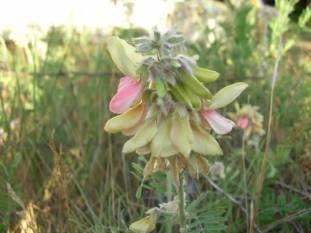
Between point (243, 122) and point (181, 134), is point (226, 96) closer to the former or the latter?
point (181, 134)

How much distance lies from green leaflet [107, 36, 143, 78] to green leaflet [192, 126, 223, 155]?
131mm

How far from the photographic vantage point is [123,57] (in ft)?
3.09

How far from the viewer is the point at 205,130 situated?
0.97 metres

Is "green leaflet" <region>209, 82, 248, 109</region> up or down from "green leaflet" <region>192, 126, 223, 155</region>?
up

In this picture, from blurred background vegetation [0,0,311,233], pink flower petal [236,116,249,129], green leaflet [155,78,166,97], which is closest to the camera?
green leaflet [155,78,166,97]

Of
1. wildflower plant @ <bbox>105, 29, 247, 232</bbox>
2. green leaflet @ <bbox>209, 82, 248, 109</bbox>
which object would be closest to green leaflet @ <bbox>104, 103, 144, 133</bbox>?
wildflower plant @ <bbox>105, 29, 247, 232</bbox>

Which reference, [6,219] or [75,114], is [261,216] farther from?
[75,114]

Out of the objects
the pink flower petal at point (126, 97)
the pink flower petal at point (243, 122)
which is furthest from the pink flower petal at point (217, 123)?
the pink flower petal at point (243, 122)

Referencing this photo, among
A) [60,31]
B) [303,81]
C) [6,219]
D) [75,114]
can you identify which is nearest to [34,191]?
[6,219]

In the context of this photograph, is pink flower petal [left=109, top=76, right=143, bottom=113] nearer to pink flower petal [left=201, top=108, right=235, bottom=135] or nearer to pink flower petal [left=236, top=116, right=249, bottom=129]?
pink flower petal [left=201, top=108, right=235, bottom=135]

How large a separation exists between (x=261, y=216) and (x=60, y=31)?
92.1 inches

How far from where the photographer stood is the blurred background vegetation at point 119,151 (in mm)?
1396

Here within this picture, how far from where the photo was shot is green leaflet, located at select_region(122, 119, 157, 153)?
36.2 inches

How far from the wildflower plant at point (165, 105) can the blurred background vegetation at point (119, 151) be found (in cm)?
16
